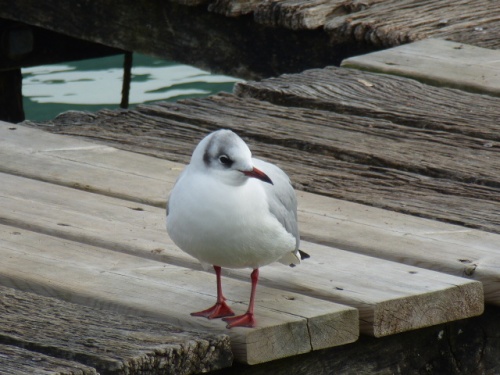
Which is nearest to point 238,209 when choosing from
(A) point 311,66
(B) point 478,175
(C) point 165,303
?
(C) point 165,303

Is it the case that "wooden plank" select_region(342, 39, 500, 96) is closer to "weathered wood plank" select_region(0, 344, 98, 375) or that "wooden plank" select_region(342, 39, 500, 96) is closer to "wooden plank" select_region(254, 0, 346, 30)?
"wooden plank" select_region(254, 0, 346, 30)

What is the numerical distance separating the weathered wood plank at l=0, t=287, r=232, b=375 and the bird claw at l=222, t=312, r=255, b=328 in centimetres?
5

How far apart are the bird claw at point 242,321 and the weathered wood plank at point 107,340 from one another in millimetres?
48

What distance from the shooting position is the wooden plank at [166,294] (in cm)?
245

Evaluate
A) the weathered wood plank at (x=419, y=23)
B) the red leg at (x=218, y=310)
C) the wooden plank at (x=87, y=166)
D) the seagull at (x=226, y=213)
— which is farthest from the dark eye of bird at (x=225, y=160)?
the weathered wood plank at (x=419, y=23)

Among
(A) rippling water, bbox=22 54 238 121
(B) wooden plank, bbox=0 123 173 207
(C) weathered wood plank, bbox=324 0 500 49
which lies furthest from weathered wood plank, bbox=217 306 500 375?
(A) rippling water, bbox=22 54 238 121

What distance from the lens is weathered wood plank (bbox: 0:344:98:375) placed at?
A: 2098mm

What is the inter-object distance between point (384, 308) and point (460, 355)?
48cm

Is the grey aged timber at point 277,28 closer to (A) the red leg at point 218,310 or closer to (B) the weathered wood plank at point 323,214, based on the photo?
(B) the weathered wood plank at point 323,214

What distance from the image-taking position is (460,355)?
2.98 meters

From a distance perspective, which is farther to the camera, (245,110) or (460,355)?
(245,110)

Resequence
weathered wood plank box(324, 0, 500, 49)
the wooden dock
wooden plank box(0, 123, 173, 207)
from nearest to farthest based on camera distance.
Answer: the wooden dock, wooden plank box(0, 123, 173, 207), weathered wood plank box(324, 0, 500, 49)

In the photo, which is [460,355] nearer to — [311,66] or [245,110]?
[245,110]

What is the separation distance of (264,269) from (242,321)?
45 centimetres
